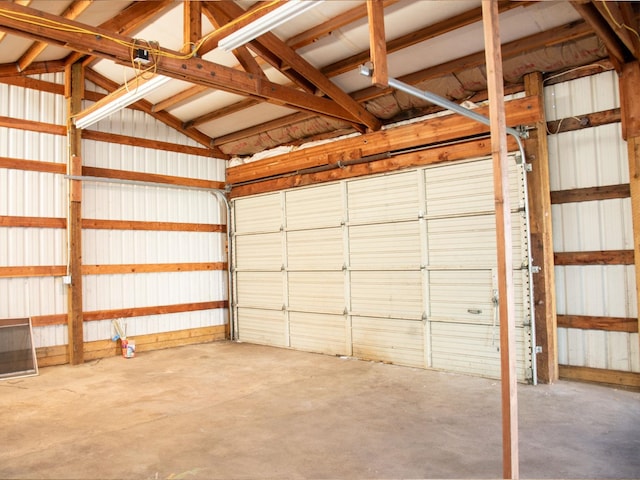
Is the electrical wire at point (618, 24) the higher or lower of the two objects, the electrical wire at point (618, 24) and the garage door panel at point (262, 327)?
the higher

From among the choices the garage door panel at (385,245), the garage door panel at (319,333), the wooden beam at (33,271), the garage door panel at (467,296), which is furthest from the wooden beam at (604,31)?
the wooden beam at (33,271)

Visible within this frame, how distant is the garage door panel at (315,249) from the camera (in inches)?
266

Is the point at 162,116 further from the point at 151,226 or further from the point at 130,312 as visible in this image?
the point at 130,312

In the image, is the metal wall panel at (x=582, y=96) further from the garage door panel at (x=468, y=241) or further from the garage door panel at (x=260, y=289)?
the garage door panel at (x=260, y=289)

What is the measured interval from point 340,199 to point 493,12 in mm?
4283

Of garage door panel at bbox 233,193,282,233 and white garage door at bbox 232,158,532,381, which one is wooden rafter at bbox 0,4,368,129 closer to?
white garage door at bbox 232,158,532,381

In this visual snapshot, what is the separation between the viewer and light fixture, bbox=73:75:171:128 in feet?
16.2

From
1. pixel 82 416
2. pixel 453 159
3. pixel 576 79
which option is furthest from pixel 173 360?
pixel 576 79

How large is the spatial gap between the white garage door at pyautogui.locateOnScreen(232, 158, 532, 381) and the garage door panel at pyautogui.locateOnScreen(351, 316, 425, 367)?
0.05 ft

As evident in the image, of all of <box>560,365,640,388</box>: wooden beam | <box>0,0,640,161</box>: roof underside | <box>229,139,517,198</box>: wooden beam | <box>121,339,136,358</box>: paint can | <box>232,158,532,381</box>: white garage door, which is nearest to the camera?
<box>0,0,640,161</box>: roof underside

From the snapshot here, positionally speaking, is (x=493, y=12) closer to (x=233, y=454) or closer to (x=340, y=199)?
(x=233, y=454)

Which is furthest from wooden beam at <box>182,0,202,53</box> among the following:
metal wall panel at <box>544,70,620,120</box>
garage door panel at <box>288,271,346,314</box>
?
metal wall panel at <box>544,70,620,120</box>

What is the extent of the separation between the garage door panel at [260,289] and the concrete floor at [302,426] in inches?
74.9

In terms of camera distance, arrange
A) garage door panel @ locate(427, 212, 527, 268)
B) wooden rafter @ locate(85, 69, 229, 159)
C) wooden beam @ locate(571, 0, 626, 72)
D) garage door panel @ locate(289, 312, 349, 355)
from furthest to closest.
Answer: wooden rafter @ locate(85, 69, 229, 159), garage door panel @ locate(289, 312, 349, 355), garage door panel @ locate(427, 212, 527, 268), wooden beam @ locate(571, 0, 626, 72)
